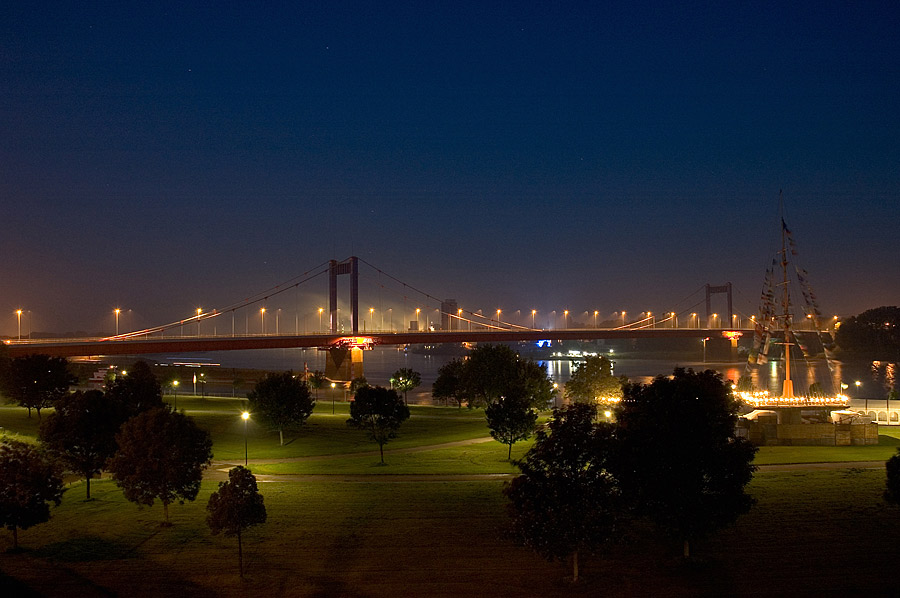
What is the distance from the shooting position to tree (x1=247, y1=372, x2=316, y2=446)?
1192 inches

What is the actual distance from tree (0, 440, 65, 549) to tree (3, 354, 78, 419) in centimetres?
1988

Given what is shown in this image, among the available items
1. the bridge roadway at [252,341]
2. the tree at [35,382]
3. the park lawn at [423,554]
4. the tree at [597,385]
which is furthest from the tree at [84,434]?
the bridge roadway at [252,341]

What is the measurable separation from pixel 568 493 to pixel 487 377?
2844 cm

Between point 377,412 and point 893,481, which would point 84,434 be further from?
point 893,481

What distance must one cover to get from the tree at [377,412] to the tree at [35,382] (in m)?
17.8

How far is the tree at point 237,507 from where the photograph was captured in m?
15.2

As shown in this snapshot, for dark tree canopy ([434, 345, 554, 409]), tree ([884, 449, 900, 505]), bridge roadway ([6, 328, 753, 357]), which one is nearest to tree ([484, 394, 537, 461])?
dark tree canopy ([434, 345, 554, 409])

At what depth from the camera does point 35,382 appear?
3578 cm

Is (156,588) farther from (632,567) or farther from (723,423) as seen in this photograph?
(723,423)

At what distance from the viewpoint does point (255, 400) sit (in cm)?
3161

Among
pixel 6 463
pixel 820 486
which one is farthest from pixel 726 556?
pixel 6 463

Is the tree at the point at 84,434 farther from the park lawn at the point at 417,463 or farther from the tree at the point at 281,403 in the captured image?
the tree at the point at 281,403

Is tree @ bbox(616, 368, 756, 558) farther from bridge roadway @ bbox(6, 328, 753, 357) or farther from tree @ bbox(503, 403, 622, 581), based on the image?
bridge roadway @ bbox(6, 328, 753, 357)

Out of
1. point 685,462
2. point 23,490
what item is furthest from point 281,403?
point 685,462
